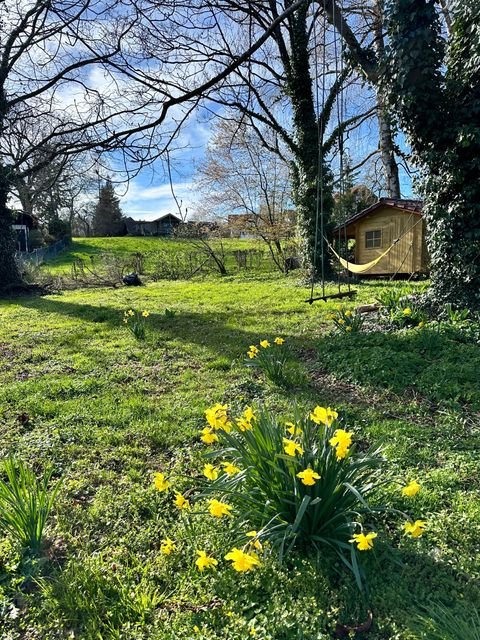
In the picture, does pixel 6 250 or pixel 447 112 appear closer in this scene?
pixel 447 112

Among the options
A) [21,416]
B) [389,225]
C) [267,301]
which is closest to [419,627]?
[21,416]

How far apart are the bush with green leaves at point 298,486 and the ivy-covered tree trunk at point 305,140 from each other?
26.2 ft

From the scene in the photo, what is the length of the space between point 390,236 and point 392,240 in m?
0.14

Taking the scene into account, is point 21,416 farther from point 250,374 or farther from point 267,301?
point 267,301

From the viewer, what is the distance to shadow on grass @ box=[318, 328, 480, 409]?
299cm

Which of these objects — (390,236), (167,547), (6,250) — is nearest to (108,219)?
(6,250)

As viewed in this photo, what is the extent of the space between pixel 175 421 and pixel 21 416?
1270 mm

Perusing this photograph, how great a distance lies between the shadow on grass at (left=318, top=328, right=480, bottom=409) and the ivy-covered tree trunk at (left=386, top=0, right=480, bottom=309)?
1264 mm

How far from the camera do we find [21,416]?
3016mm

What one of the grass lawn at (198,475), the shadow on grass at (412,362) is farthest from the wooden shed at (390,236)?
the grass lawn at (198,475)

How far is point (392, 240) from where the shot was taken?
424 inches

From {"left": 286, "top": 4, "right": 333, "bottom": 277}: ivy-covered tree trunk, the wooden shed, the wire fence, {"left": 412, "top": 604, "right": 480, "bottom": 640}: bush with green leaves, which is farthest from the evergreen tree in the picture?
{"left": 412, "top": 604, "right": 480, "bottom": 640}: bush with green leaves

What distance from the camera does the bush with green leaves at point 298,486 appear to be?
145 cm

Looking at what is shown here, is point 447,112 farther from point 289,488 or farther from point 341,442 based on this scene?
point 289,488
